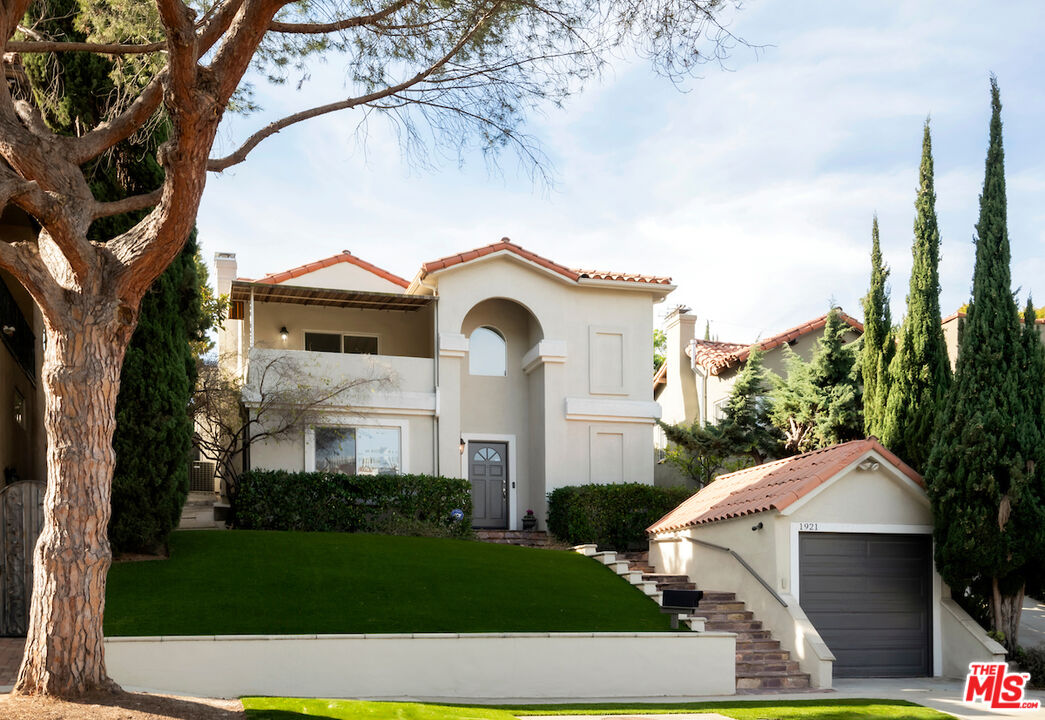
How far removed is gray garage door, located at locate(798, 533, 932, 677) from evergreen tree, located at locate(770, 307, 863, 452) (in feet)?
24.6

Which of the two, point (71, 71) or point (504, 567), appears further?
point (504, 567)

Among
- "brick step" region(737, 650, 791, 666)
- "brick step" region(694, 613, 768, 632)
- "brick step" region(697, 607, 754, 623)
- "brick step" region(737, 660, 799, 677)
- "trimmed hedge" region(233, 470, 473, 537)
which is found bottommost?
"brick step" region(737, 660, 799, 677)

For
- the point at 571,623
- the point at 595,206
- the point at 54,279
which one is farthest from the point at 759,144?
the point at 54,279

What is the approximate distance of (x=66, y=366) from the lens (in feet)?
32.9

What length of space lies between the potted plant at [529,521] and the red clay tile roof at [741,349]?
8105 millimetres

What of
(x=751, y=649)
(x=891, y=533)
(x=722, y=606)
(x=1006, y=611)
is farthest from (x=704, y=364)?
(x=751, y=649)

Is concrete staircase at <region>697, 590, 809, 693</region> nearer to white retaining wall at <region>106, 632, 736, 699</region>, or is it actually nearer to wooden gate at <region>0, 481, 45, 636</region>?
white retaining wall at <region>106, 632, 736, 699</region>

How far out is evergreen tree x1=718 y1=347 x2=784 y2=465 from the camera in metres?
26.7

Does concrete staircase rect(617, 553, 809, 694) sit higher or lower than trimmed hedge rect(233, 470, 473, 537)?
lower

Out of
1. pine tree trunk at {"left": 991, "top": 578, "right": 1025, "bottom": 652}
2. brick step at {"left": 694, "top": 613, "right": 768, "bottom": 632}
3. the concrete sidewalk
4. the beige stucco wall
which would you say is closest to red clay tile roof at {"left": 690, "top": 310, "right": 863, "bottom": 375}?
the beige stucco wall

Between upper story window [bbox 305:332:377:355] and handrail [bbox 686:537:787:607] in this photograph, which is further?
upper story window [bbox 305:332:377:355]

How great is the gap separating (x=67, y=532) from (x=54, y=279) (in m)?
2.58

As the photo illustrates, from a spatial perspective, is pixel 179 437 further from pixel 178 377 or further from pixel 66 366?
pixel 66 366

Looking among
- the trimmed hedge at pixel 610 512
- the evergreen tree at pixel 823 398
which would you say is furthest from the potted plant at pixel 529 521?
the evergreen tree at pixel 823 398
